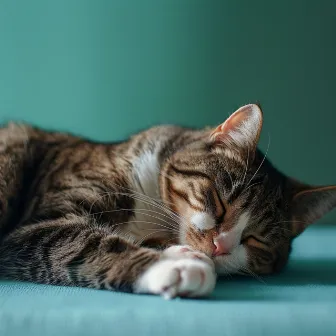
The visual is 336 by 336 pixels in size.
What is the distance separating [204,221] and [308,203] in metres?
0.42

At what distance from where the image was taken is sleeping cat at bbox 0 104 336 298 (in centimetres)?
127

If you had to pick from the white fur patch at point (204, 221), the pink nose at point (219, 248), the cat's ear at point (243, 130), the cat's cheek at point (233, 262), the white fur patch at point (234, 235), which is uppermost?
the cat's ear at point (243, 130)

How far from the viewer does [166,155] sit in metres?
1.69

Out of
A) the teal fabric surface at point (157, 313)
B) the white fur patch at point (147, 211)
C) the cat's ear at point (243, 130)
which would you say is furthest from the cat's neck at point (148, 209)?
the teal fabric surface at point (157, 313)

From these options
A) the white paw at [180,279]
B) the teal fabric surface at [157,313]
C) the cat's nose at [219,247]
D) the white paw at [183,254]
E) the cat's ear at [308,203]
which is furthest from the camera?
the cat's ear at [308,203]

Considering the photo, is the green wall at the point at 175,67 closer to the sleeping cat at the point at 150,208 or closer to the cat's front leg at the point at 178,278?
the sleeping cat at the point at 150,208

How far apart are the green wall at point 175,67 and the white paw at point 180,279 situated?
141cm

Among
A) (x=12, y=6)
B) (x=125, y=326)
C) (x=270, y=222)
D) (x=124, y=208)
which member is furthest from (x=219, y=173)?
(x=12, y=6)

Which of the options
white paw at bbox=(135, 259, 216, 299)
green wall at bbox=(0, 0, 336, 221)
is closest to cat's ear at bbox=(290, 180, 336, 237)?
white paw at bbox=(135, 259, 216, 299)

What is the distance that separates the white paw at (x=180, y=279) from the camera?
1.12 meters

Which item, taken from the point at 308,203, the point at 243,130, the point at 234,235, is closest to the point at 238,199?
the point at 234,235

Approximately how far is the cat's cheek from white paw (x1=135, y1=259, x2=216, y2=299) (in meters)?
0.24

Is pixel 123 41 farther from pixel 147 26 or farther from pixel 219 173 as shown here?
pixel 219 173

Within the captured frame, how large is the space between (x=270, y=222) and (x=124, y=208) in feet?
1.37
